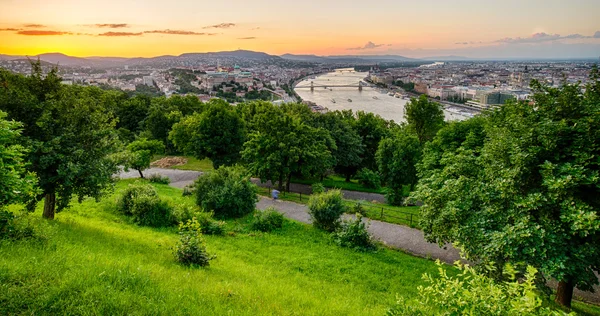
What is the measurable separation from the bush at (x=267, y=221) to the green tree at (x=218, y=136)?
38.7 feet

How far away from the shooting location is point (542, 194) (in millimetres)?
7406

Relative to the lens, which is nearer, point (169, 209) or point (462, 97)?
point (169, 209)

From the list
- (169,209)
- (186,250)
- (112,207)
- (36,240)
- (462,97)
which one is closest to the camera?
(36,240)

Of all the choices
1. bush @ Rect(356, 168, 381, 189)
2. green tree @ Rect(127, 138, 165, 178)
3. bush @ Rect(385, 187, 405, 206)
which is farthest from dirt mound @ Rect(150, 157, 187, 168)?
bush @ Rect(385, 187, 405, 206)

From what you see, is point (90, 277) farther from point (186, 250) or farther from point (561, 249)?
point (561, 249)

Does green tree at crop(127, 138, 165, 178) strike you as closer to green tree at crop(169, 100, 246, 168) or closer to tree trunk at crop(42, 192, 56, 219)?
green tree at crop(169, 100, 246, 168)

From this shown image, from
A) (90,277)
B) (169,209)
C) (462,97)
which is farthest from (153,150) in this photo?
(462,97)

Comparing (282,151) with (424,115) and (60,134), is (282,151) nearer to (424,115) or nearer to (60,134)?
(60,134)

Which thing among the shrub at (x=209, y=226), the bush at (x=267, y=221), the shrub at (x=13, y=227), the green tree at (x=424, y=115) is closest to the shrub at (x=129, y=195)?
the shrub at (x=209, y=226)

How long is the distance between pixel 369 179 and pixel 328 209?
42.8ft

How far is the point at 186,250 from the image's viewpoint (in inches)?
318

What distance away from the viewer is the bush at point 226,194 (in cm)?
1455

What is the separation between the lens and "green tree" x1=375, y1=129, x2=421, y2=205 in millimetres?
20016

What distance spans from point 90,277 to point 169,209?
7.41 meters
